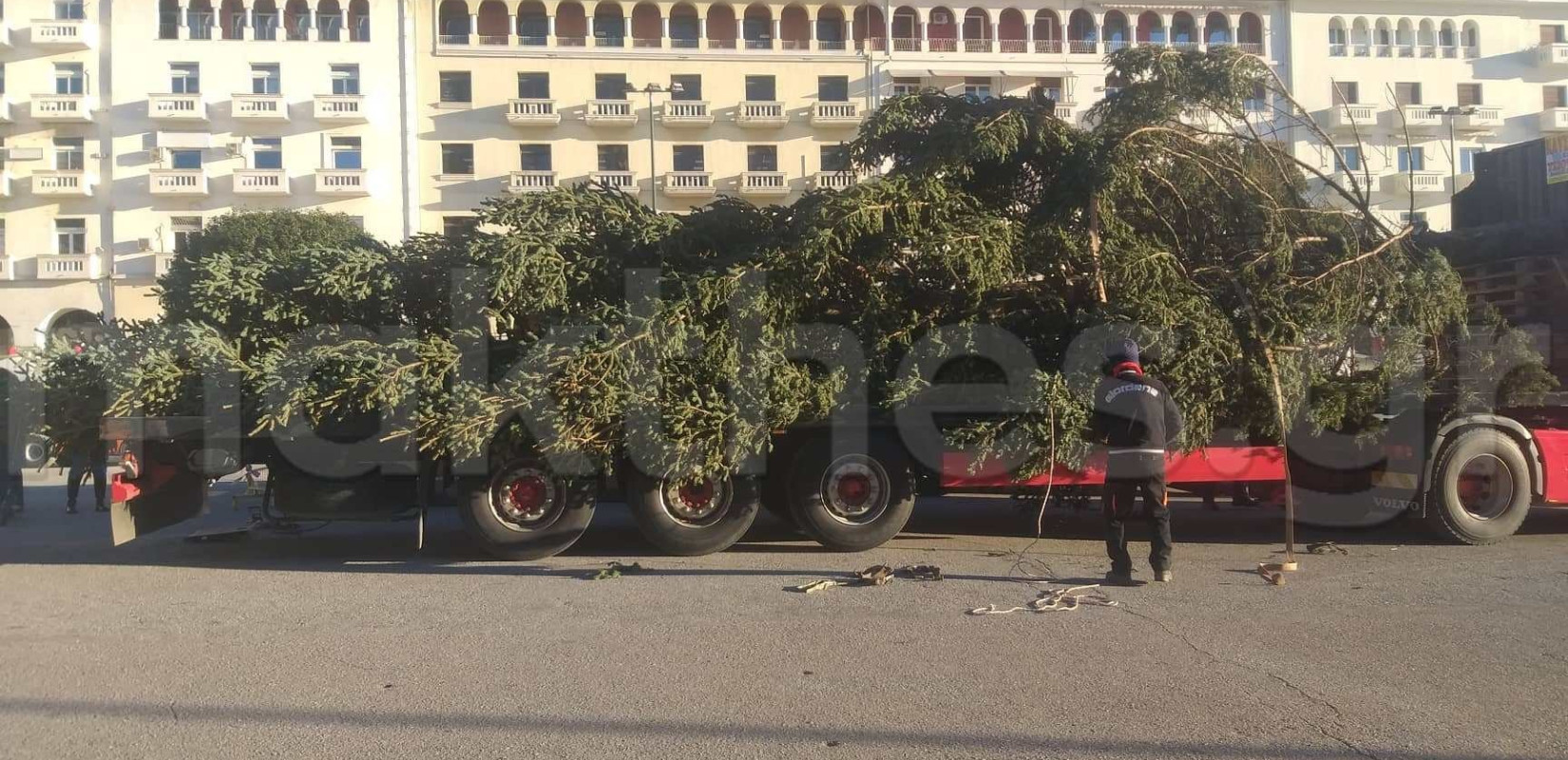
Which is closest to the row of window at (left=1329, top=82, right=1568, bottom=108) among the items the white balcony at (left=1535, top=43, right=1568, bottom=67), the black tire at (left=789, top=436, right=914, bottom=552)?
the white balcony at (left=1535, top=43, right=1568, bottom=67)

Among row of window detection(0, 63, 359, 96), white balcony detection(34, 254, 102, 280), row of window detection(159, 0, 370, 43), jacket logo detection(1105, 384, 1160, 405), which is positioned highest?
row of window detection(159, 0, 370, 43)

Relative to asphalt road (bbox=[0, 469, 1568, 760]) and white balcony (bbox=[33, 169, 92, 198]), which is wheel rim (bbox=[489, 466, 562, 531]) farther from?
white balcony (bbox=[33, 169, 92, 198])

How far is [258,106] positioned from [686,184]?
15402mm

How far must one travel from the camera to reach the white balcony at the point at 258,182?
4056 centimetres

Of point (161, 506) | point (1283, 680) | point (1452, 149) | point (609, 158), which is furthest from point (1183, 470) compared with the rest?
point (609, 158)

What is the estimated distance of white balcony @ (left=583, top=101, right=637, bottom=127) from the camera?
140 ft

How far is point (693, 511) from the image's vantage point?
876 centimetres

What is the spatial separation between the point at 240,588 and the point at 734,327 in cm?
391

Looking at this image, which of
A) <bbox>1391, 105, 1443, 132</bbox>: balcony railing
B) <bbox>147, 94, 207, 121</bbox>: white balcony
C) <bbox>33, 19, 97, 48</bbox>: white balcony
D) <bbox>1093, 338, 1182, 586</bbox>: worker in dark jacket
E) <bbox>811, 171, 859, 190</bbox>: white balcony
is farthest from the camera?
<bbox>1391, 105, 1443, 132</bbox>: balcony railing

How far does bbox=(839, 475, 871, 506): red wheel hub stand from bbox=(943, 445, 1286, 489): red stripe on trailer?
60cm

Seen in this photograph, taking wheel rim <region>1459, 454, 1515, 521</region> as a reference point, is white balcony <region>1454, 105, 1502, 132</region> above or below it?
above

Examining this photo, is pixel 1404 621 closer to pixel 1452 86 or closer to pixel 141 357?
pixel 141 357

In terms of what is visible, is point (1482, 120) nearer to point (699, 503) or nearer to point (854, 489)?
point (854, 489)

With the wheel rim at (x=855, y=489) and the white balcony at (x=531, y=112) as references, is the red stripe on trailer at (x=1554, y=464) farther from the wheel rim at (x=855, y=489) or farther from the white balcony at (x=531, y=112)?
the white balcony at (x=531, y=112)
